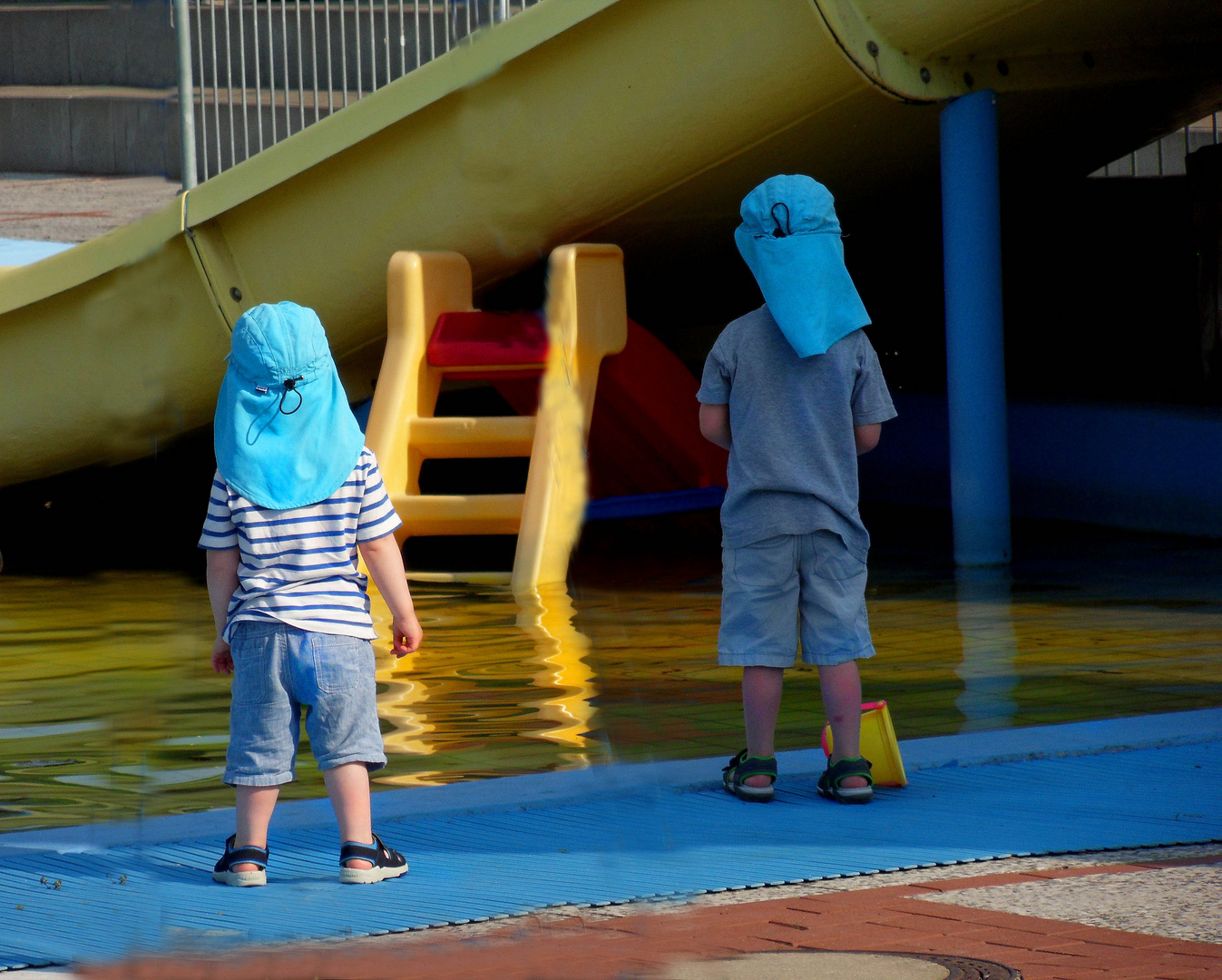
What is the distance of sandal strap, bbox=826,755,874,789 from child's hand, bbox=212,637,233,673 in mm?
1344

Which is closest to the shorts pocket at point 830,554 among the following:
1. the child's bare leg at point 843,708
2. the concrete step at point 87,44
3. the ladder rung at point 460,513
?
the child's bare leg at point 843,708

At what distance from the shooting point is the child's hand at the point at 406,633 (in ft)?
11.6

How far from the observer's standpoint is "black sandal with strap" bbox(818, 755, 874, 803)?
4.02 metres

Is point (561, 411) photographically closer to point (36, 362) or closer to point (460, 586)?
point (460, 586)

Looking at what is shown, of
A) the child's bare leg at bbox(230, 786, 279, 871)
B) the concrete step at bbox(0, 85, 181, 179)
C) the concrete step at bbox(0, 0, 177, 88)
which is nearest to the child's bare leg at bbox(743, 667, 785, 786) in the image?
the child's bare leg at bbox(230, 786, 279, 871)

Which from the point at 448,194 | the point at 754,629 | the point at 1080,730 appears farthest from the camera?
the point at 448,194

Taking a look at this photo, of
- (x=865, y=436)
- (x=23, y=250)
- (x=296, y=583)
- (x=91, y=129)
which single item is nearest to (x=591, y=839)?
(x=296, y=583)

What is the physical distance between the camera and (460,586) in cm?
843

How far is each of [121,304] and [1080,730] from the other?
5.50 m

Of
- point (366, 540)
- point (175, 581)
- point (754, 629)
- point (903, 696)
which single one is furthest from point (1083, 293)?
point (366, 540)

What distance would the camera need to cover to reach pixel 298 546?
11.4 feet

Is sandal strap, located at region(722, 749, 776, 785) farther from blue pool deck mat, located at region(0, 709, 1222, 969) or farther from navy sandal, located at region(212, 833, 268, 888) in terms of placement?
navy sandal, located at region(212, 833, 268, 888)

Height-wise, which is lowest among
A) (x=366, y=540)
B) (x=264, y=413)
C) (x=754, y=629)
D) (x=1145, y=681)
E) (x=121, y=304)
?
(x=1145, y=681)

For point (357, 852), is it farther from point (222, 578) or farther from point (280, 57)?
point (280, 57)
